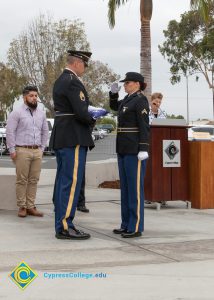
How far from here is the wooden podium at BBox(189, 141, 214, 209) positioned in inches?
360

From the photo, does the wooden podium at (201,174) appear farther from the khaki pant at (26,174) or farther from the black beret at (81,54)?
the black beret at (81,54)

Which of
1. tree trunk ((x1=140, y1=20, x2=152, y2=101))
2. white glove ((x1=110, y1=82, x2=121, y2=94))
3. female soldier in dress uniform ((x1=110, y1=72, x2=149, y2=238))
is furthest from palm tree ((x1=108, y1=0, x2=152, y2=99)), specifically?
→ female soldier in dress uniform ((x1=110, y1=72, x2=149, y2=238))

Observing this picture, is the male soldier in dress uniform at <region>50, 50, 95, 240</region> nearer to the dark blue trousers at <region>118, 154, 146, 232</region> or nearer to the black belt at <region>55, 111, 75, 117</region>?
the black belt at <region>55, 111, 75, 117</region>

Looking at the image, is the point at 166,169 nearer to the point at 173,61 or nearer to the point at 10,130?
the point at 10,130

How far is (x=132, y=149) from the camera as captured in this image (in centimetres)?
686

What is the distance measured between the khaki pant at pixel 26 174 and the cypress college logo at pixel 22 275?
112 inches

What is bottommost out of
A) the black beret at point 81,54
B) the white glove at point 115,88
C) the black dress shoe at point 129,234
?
the black dress shoe at point 129,234

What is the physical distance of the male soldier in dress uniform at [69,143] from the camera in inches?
260

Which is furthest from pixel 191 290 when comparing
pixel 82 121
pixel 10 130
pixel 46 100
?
pixel 46 100

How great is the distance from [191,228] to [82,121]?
2.06 metres

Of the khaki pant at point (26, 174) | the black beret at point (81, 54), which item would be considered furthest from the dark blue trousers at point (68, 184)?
the khaki pant at point (26, 174)

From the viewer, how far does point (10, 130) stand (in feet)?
26.2

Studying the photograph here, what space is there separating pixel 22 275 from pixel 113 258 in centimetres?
108

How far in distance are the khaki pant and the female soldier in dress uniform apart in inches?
58.5
